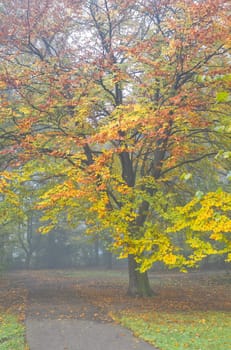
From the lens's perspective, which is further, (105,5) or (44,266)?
(44,266)

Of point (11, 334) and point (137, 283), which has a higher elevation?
point (137, 283)

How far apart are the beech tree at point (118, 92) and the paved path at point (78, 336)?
2.36m

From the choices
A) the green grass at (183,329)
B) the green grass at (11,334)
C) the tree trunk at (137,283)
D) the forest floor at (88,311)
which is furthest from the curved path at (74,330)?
the tree trunk at (137,283)

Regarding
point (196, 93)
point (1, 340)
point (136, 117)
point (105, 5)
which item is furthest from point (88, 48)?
point (1, 340)

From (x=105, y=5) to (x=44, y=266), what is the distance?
31.7 m

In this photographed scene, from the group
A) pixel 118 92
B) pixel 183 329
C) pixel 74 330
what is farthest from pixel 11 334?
pixel 118 92

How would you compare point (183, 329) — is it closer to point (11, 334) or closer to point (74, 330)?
point (74, 330)

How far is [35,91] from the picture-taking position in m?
13.3

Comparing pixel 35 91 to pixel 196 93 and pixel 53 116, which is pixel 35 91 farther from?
pixel 196 93

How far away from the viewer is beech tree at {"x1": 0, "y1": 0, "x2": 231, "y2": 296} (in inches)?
427

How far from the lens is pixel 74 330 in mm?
9102

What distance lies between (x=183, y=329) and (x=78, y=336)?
2404mm

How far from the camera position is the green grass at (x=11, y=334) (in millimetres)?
7801

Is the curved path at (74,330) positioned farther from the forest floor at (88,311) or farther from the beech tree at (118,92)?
the beech tree at (118,92)
